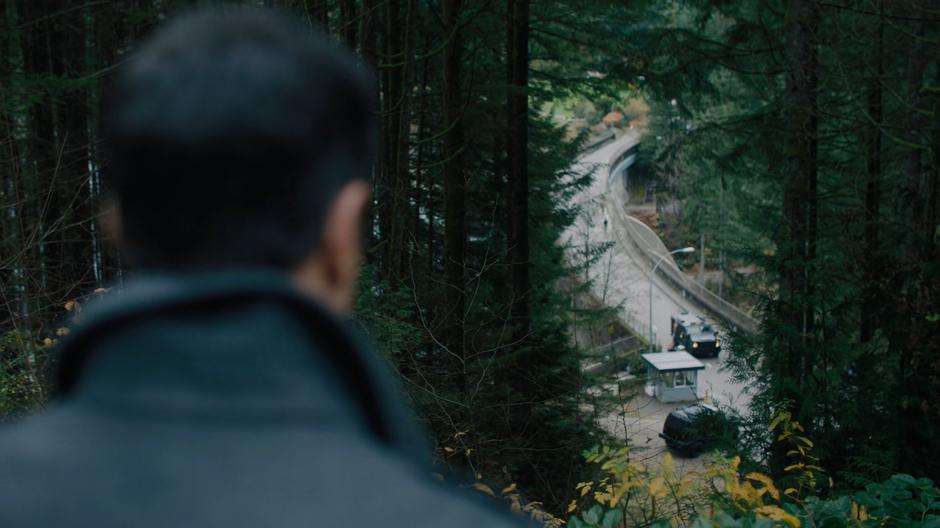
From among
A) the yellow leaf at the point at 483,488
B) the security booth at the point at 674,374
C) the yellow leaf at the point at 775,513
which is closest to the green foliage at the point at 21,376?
the yellow leaf at the point at 483,488

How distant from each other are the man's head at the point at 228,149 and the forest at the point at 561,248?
2.93m

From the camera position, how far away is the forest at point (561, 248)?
755 centimetres

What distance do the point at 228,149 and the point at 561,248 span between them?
19315mm

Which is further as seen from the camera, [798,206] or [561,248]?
[561,248]

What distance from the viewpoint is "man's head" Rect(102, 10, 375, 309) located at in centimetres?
91

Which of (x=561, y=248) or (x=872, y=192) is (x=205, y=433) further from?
(x=561, y=248)

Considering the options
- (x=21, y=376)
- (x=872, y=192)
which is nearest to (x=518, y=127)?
(x=872, y=192)

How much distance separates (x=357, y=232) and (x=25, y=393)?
7127 millimetres

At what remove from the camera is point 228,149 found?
0.90 m

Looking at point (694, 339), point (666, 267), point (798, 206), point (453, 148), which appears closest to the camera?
point (798, 206)

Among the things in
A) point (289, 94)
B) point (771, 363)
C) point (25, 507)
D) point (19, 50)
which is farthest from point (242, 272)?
point (19, 50)

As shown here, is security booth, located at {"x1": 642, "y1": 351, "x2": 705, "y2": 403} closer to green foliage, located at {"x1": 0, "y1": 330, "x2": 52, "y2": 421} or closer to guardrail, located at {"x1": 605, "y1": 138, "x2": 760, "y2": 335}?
guardrail, located at {"x1": 605, "y1": 138, "x2": 760, "y2": 335}

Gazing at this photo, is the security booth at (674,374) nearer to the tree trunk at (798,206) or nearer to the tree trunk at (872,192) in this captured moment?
the tree trunk at (872,192)

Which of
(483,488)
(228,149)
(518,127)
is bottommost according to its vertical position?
(483,488)
